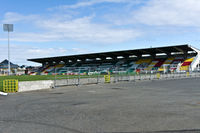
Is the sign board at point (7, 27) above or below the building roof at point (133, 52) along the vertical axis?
above

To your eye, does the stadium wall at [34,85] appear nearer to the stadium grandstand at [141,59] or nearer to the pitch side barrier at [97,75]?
the pitch side barrier at [97,75]

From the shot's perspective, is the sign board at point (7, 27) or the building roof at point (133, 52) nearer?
the sign board at point (7, 27)

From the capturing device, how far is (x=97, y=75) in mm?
26422

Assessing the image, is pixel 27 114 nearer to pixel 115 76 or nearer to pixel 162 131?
pixel 162 131

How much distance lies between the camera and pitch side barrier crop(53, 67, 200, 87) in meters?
22.5

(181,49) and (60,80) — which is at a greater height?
(181,49)

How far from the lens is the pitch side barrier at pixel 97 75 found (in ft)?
73.8

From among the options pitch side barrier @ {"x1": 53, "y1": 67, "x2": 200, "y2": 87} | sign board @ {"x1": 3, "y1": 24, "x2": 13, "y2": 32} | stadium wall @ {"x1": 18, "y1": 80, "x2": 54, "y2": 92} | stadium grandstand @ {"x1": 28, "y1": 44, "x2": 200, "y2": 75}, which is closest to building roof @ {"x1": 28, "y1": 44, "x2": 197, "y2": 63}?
stadium grandstand @ {"x1": 28, "y1": 44, "x2": 200, "y2": 75}

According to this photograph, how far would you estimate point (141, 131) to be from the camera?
5.68m

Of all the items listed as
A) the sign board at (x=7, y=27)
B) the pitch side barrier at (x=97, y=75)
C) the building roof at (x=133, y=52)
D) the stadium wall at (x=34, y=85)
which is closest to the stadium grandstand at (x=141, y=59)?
the building roof at (x=133, y=52)

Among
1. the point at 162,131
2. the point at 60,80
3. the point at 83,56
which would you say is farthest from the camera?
the point at 83,56

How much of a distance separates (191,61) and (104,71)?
35.4 meters

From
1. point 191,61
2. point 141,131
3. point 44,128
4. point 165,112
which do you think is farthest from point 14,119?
point 191,61

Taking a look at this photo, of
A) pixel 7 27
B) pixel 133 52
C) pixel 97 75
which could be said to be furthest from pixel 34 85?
pixel 133 52
